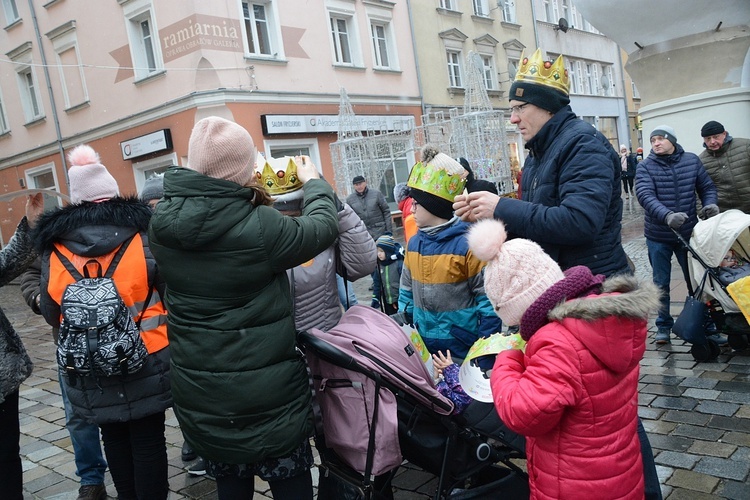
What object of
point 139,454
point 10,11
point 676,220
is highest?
point 10,11

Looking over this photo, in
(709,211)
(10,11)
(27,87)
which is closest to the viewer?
(709,211)

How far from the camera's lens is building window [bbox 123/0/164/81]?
50.0 feet

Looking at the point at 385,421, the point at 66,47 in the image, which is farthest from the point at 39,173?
the point at 385,421

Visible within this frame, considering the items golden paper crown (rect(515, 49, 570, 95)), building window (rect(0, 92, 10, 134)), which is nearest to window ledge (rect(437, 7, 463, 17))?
building window (rect(0, 92, 10, 134))

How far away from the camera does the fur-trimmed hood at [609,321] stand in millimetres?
1841

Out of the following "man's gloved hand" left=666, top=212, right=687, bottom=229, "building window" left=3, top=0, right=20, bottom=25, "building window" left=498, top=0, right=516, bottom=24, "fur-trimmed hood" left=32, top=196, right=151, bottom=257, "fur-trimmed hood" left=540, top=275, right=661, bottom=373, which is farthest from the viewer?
"building window" left=498, top=0, right=516, bottom=24

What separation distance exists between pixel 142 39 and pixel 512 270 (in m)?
16.3

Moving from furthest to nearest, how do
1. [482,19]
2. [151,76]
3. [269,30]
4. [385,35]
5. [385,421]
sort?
[482,19] → [385,35] → [269,30] → [151,76] → [385,421]

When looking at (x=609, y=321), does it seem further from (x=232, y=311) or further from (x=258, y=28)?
(x=258, y=28)

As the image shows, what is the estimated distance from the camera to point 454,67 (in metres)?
22.6

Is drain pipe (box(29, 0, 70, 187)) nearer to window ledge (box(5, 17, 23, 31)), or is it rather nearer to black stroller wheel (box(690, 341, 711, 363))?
Result: window ledge (box(5, 17, 23, 31))

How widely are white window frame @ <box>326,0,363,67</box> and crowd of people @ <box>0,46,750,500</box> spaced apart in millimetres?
15755

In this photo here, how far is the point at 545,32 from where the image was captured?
2836cm

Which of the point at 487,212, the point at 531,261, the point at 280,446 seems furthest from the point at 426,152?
the point at 280,446
